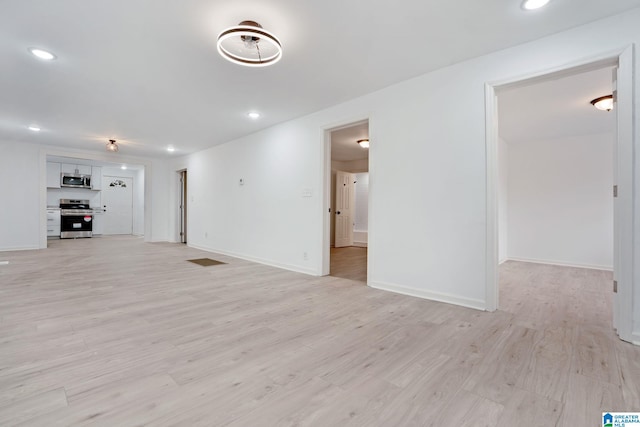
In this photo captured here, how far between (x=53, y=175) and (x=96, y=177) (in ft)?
3.85

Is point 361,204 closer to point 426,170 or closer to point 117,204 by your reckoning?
point 426,170

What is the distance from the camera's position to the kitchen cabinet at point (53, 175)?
9008 millimetres

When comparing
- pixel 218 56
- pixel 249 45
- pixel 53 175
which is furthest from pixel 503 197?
pixel 53 175

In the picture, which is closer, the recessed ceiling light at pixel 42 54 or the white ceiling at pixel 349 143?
the recessed ceiling light at pixel 42 54

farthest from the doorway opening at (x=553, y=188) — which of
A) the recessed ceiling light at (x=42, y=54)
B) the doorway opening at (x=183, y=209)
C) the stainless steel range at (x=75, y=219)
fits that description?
the stainless steel range at (x=75, y=219)

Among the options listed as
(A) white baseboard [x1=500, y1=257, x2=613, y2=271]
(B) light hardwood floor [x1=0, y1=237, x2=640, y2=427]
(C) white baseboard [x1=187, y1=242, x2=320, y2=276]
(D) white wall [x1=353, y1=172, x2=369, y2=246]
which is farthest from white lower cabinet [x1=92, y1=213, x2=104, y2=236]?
(A) white baseboard [x1=500, y1=257, x2=613, y2=271]

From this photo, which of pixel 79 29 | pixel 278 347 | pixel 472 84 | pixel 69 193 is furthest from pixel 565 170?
pixel 69 193

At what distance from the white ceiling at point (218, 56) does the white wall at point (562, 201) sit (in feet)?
14.2

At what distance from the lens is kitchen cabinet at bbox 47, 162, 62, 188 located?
9.01m

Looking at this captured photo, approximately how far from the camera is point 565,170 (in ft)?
Result: 18.1

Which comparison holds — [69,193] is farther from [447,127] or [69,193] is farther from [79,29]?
[447,127]

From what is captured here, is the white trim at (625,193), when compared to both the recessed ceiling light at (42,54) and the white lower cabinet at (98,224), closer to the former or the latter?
the recessed ceiling light at (42,54)

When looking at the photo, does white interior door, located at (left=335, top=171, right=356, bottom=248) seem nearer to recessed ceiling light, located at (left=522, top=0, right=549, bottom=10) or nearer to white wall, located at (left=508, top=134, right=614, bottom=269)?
white wall, located at (left=508, top=134, right=614, bottom=269)

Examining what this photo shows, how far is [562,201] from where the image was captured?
5551 mm
